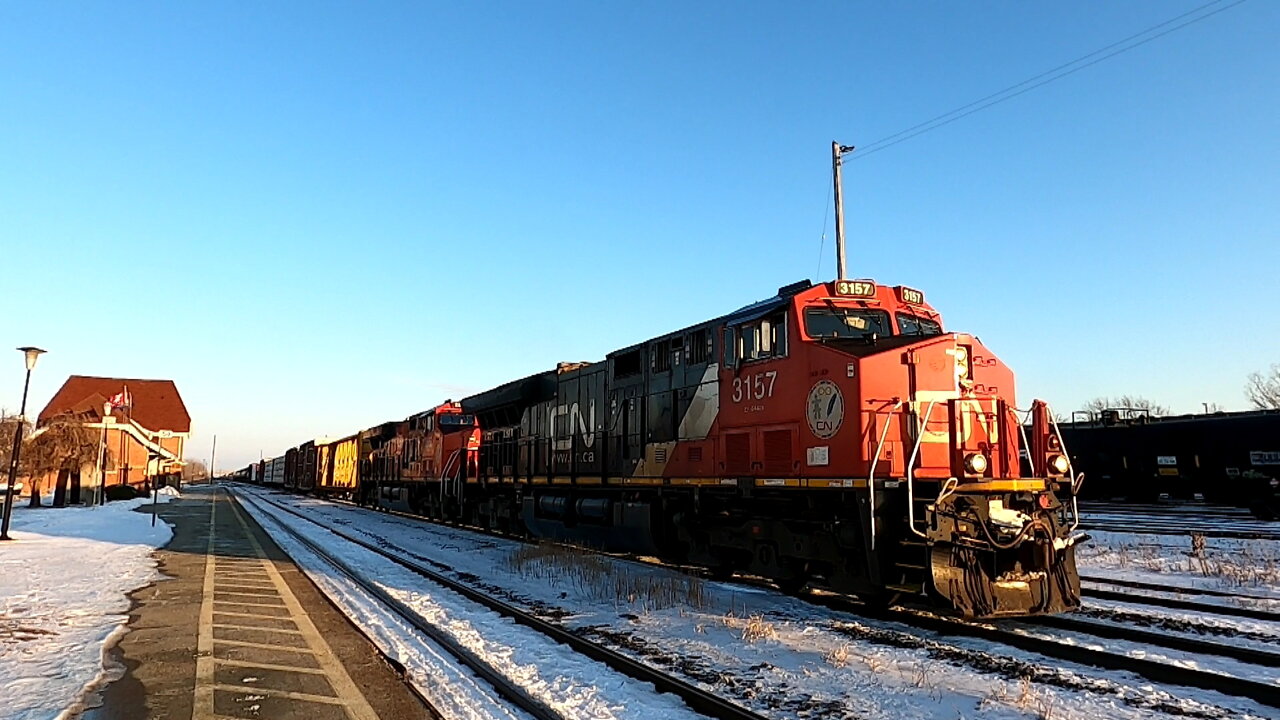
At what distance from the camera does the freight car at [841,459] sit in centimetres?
857

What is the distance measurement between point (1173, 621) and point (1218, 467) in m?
21.3

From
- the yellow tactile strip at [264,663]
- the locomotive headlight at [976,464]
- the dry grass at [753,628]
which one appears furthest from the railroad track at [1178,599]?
the yellow tactile strip at [264,663]

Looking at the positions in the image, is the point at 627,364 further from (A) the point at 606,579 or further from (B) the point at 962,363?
(B) the point at 962,363

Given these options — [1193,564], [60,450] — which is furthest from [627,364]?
[60,450]

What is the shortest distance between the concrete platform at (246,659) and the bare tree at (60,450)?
82.9ft

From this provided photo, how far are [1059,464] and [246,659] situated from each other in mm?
8993

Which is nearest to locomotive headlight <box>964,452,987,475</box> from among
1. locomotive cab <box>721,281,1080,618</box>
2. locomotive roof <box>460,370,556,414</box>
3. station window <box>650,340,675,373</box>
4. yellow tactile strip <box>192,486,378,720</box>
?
locomotive cab <box>721,281,1080,618</box>

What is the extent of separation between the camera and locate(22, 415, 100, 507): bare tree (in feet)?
106

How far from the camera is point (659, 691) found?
6.43 metres

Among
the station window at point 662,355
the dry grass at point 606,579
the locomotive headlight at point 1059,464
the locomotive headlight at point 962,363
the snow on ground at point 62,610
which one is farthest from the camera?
the station window at point 662,355

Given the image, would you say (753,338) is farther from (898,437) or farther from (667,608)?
(667,608)

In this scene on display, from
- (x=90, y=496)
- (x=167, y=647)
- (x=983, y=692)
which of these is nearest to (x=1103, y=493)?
Result: (x=983, y=692)

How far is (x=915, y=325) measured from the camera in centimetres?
1103

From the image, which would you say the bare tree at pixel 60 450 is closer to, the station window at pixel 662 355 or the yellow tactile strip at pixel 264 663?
the yellow tactile strip at pixel 264 663
